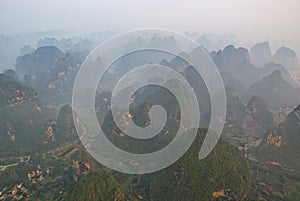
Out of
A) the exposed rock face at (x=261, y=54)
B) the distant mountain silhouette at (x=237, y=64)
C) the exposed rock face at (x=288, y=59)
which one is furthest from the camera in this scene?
the exposed rock face at (x=261, y=54)

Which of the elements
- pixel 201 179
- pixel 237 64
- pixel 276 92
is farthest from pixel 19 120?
pixel 237 64

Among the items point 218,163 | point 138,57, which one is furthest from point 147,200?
point 138,57

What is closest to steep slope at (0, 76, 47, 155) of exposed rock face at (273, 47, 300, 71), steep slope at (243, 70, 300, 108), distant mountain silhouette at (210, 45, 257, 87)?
steep slope at (243, 70, 300, 108)

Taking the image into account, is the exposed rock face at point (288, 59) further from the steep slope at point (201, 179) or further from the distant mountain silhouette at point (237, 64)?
the steep slope at point (201, 179)

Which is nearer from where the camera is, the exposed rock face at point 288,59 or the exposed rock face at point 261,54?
the exposed rock face at point 288,59

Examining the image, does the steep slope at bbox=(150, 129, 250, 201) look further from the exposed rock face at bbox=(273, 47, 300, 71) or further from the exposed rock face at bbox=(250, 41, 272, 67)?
the exposed rock face at bbox=(250, 41, 272, 67)

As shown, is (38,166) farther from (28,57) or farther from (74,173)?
(28,57)

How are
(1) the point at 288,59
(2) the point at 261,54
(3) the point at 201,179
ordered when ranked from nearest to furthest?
1. (3) the point at 201,179
2. (1) the point at 288,59
3. (2) the point at 261,54

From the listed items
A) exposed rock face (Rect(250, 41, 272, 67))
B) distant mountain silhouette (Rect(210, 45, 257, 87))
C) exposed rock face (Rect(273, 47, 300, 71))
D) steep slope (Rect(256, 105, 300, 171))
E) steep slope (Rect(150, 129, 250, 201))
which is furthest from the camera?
exposed rock face (Rect(250, 41, 272, 67))

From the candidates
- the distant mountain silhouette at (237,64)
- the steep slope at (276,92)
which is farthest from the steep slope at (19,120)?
the distant mountain silhouette at (237,64)

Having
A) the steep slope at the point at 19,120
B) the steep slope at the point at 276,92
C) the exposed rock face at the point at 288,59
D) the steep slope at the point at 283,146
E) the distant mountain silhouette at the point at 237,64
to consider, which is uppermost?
the exposed rock face at the point at 288,59

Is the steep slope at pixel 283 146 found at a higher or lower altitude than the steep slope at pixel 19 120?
higher

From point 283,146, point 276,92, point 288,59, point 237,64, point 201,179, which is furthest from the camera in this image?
point 288,59

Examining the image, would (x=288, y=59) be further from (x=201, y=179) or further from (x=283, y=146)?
(x=201, y=179)
